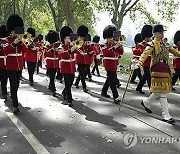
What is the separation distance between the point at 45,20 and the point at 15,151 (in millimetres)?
42446

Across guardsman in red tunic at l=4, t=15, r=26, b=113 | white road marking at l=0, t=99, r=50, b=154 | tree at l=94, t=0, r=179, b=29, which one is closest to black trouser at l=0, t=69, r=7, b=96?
white road marking at l=0, t=99, r=50, b=154

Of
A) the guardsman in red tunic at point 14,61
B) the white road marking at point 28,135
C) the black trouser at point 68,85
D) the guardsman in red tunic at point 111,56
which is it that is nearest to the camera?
the white road marking at point 28,135

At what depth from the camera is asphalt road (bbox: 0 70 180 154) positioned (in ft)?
17.4

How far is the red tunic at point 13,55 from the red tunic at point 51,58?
2.46m

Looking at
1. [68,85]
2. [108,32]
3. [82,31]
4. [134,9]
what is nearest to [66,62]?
[68,85]

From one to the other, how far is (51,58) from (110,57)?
2.22 metres

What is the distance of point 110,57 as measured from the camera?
29.2 feet

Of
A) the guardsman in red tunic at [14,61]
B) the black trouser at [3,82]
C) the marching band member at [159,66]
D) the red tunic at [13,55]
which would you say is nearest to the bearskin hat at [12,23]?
the guardsman in red tunic at [14,61]

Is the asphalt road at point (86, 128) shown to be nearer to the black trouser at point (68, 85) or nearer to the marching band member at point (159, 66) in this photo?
the black trouser at point (68, 85)

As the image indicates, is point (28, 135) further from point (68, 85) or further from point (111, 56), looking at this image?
point (111, 56)

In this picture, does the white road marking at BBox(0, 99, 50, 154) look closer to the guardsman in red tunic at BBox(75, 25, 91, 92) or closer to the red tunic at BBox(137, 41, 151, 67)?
the guardsman in red tunic at BBox(75, 25, 91, 92)

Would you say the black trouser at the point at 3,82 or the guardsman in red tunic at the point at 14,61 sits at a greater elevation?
the guardsman in red tunic at the point at 14,61

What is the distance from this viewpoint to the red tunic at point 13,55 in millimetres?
7645

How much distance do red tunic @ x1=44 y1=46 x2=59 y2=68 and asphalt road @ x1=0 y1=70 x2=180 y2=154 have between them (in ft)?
4.30
